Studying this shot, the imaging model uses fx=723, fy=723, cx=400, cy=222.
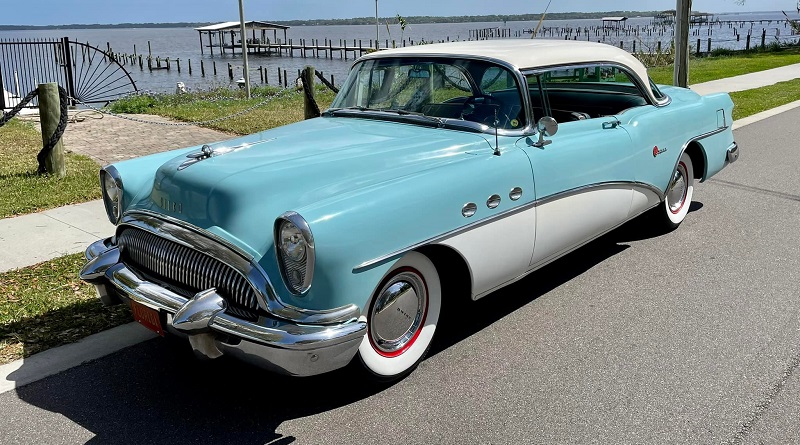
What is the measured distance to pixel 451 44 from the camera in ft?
16.5

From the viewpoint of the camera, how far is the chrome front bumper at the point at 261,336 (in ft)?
9.57

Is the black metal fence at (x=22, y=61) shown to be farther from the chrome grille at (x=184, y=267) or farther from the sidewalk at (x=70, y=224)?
the chrome grille at (x=184, y=267)

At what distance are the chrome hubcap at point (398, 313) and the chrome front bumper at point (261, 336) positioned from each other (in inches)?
11.1

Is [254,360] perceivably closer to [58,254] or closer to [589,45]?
[58,254]

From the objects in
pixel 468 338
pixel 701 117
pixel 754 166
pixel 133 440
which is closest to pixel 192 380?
pixel 133 440

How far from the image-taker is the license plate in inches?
129

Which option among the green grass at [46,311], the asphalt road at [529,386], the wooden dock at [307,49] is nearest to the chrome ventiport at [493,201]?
the asphalt road at [529,386]

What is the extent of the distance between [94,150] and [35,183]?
8.39 ft

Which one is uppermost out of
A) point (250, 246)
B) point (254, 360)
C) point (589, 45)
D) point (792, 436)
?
point (589, 45)

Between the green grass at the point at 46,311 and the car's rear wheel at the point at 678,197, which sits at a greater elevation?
the car's rear wheel at the point at 678,197

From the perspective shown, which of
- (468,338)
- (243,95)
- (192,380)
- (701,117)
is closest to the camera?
(192,380)

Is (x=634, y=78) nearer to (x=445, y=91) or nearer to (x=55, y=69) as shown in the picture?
(x=445, y=91)

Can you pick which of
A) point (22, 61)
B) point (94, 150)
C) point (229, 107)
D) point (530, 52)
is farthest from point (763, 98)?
point (22, 61)

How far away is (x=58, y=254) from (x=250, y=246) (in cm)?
301
